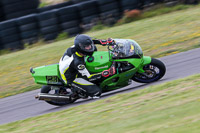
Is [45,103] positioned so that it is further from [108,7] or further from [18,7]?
[18,7]

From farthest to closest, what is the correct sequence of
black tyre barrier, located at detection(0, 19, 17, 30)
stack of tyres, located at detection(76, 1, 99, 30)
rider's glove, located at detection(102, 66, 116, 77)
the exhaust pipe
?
1. stack of tyres, located at detection(76, 1, 99, 30)
2. black tyre barrier, located at detection(0, 19, 17, 30)
3. the exhaust pipe
4. rider's glove, located at detection(102, 66, 116, 77)

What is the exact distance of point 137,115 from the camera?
5.17m

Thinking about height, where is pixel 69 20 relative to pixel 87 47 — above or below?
below

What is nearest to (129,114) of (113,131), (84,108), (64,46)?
(113,131)

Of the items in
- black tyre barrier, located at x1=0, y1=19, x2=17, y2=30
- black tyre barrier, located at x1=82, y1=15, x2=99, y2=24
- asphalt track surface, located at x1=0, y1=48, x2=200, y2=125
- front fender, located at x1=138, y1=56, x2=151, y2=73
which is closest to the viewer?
front fender, located at x1=138, y1=56, x2=151, y2=73

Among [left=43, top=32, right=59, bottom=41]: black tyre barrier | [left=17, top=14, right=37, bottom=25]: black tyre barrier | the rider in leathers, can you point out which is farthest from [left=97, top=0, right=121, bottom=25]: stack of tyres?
the rider in leathers

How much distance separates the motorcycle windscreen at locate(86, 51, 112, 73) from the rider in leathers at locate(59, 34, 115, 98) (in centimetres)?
12

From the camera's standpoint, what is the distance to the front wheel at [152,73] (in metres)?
7.20

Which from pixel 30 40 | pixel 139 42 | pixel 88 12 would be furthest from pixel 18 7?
pixel 139 42

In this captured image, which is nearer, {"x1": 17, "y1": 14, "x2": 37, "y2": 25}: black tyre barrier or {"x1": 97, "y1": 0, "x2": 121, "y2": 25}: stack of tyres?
{"x1": 17, "y1": 14, "x2": 37, "y2": 25}: black tyre barrier

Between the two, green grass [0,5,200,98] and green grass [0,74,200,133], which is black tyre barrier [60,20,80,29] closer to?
green grass [0,5,200,98]

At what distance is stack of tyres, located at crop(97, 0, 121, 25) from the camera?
1580 cm

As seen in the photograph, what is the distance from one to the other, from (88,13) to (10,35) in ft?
12.4

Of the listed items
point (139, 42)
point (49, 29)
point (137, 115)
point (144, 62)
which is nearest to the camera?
point (137, 115)
